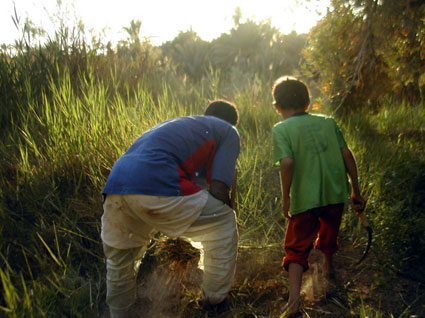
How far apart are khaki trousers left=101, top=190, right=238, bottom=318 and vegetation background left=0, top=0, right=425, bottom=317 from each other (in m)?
0.28

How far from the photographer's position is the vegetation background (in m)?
2.81

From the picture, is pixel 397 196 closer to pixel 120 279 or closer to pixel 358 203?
pixel 358 203

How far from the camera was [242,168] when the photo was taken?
13.5ft

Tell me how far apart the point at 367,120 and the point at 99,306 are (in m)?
4.05

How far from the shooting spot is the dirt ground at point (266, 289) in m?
2.72

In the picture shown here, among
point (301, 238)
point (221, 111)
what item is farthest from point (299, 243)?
point (221, 111)

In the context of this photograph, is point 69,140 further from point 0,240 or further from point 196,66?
point 196,66

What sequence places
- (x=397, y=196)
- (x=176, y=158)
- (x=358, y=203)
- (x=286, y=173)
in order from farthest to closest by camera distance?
1. (x=397, y=196)
2. (x=358, y=203)
3. (x=286, y=173)
4. (x=176, y=158)

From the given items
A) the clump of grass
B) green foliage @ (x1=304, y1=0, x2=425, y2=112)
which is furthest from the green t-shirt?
green foliage @ (x1=304, y1=0, x2=425, y2=112)

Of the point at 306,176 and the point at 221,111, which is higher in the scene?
the point at 221,111

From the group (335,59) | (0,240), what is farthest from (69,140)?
(335,59)

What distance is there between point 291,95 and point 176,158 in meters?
0.94

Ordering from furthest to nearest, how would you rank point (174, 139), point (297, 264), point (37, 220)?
point (37, 220) < point (297, 264) < point (174, 139)

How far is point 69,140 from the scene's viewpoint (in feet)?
11.8
